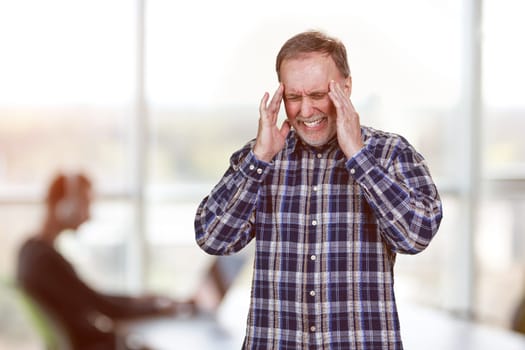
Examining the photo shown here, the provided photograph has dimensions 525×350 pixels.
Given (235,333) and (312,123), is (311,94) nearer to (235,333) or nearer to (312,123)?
(312,123)

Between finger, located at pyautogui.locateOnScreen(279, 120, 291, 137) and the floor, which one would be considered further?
the floor

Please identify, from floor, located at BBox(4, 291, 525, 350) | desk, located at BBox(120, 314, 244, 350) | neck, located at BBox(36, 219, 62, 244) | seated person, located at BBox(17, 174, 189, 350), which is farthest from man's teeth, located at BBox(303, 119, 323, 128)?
neck, located at BBox(36, 219, 62, 244)

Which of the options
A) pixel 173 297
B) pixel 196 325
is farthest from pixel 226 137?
pixel 173 297

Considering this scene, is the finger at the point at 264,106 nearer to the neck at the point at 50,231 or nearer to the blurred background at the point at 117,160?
the blurred background at the point at 117,160

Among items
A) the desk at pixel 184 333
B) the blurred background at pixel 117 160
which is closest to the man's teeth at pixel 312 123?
the desk at pixel 184 333

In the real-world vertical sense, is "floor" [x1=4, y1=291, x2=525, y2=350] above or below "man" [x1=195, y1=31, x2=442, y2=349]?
below

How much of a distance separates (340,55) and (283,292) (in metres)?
0.10

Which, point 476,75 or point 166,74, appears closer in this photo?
point 476,75

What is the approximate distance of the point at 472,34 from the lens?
0.91 meters

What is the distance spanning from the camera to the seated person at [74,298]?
2.93 metres

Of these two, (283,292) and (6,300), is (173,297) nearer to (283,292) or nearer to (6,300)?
(6,300)

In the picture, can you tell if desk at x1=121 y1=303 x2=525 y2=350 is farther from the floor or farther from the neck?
the neck

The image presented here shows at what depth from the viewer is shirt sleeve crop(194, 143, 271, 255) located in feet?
1.12

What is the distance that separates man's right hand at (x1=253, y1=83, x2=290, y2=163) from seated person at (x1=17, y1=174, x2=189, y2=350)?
2.37 m
